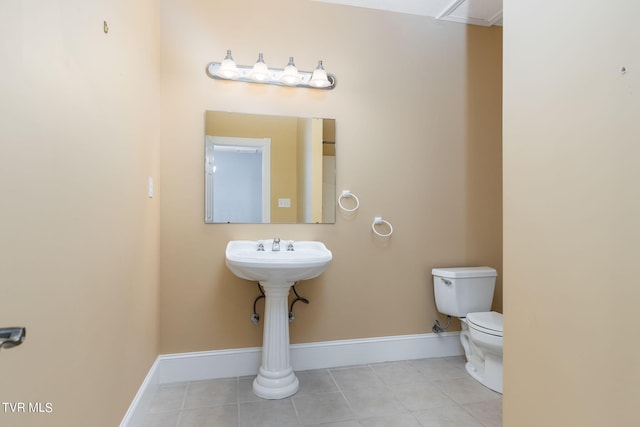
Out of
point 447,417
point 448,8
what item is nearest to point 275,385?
point 447,417

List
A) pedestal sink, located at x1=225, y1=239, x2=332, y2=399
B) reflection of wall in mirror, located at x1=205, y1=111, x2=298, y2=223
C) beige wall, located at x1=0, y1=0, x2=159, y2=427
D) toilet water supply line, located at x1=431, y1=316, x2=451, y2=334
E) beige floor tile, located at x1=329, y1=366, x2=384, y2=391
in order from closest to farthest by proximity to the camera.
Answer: beige wall, located at x1=0, y1=0, x2=159, y2=427, pedestal sink, located at x1=225, y1=239, x2=332, y2=399, beige floor tile, located at x1=329, y1=366, x2=384, y2=391, reflection of wall in mirror, located at x1=205, y1=111, x2=298, y2=223, toilet water supply line, located at x1=431, y1=316, x2=451, y2=334

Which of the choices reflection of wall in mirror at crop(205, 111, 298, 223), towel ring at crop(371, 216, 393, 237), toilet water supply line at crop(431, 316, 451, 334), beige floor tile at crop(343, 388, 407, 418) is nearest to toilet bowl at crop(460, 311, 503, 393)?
toilet water supply line at crop(431, 316, 451, 334)

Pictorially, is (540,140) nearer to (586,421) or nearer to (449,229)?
(586,421)

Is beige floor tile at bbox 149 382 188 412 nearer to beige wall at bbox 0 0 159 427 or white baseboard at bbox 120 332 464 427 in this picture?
white baseboard at bbox 120 332 464 427

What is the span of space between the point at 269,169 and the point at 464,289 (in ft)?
5.23

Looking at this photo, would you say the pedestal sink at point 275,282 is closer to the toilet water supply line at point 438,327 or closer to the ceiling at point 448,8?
the toilet water supply line at point 438,327

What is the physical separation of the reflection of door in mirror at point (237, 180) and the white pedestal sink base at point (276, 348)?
0.52 metres

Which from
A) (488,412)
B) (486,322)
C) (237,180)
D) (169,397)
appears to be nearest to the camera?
(488,412)

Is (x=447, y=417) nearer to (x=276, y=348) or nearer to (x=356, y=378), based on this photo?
(x=356, y=378)

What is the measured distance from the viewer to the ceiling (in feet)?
7.59

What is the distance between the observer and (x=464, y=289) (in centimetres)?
229

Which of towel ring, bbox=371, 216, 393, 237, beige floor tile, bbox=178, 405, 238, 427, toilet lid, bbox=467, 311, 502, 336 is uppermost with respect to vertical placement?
towel ring, bbox=371, 216, 393, 237

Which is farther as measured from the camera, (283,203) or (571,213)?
(283,203)

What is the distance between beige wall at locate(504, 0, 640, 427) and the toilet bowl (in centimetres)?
78
